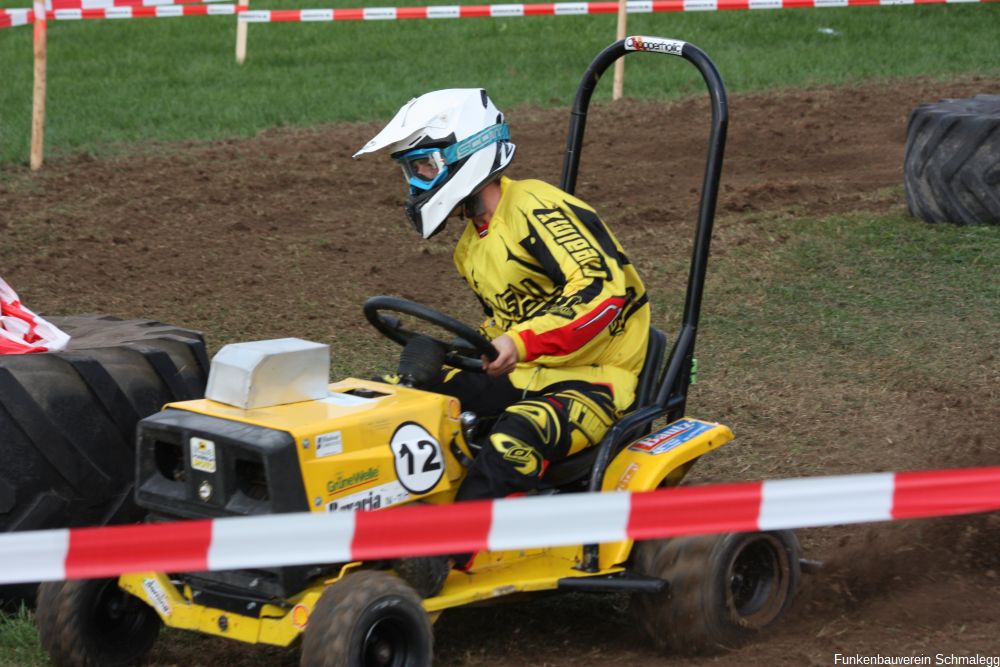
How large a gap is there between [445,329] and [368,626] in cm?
105

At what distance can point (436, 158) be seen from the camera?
4672 millimetres

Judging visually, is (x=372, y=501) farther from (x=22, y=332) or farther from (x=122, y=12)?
(x=122, y=12)

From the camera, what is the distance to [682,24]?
18516mm

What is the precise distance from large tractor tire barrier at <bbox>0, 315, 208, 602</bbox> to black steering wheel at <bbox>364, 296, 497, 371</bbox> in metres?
0.95

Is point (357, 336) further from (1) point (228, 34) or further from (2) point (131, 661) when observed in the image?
(1) point (228, 34)

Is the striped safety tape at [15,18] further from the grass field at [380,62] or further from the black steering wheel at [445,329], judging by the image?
the black steering wheel at [445,329]

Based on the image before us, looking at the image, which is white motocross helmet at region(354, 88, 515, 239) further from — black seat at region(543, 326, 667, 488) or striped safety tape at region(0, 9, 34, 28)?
striped safety tape at region(0, 9, 34, 28)

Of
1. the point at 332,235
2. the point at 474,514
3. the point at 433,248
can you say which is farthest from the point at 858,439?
the point at 332,235

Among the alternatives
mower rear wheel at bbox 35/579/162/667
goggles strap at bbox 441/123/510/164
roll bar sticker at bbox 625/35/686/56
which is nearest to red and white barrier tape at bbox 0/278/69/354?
mower rear wheel at bbox 35/579/162/667

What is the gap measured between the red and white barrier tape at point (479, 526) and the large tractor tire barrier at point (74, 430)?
4.24 feet

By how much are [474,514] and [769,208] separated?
283 inches

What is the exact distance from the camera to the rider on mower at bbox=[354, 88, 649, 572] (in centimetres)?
448

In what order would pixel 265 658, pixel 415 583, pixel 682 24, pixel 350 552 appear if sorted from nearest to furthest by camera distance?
pixel 350 552, pixel 415 583, pixel 265 658, pixel 682 24

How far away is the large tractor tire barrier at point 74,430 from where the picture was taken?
4621 mm
